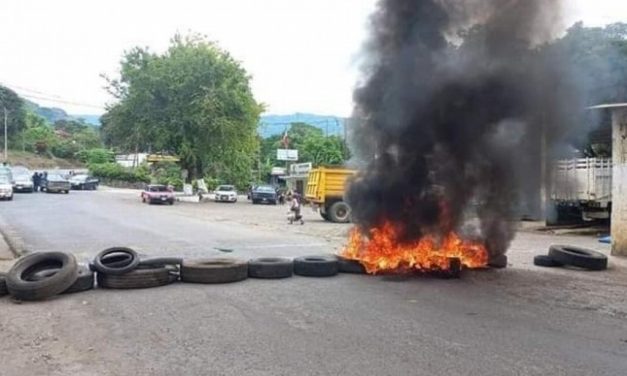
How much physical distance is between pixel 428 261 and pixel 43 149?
295 feet

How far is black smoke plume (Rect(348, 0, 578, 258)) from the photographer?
1182 centimetres

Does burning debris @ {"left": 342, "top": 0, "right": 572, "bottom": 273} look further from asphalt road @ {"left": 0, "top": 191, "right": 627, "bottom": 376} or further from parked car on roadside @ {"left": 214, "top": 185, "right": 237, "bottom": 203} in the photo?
parked car on roadside @ {"left": 214, "top": 185, "right": 237, "bottom": 203}

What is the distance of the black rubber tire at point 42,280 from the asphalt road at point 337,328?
0.19 metres

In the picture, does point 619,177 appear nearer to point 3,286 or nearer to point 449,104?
point 449,104

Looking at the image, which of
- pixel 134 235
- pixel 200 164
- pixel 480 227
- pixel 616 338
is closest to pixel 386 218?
pixel 480 227

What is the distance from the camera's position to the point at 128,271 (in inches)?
392

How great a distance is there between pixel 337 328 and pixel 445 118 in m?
5.92

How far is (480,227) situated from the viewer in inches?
490

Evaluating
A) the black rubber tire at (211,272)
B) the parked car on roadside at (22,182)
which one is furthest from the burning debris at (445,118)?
the parked car on roadside at (22,182)

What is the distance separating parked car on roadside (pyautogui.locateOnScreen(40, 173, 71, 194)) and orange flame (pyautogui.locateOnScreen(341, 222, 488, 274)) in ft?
138

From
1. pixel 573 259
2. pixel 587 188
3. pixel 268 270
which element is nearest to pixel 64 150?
pixel 587 188

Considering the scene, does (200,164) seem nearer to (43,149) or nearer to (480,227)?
(480,227)

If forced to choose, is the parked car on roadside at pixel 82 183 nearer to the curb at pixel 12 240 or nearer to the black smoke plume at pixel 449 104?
the curb at pixel 12 240

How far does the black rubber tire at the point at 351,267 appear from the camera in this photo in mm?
11539
